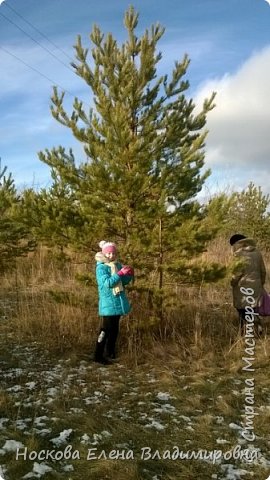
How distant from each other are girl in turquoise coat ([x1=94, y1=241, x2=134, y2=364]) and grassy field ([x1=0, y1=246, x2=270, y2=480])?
1.25ft

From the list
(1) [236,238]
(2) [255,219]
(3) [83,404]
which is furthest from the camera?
(2) [255,219]

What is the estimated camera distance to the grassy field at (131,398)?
11.0 ft

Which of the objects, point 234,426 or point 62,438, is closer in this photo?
point 62,438

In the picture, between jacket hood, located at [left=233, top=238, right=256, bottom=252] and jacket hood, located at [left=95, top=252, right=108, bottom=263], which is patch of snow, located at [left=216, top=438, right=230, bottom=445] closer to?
jacket hood, located at [left=95, top=252, right=108, bottom=263]

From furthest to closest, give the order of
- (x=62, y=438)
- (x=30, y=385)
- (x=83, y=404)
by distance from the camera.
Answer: (x=30, y=385)
(x=83, y=404)
(x=62, y=438)

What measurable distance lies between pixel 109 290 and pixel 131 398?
1.47m

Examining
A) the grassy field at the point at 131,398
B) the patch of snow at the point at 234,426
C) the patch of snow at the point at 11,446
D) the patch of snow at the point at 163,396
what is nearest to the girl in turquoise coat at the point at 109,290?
the grassy field at the point at 131,398

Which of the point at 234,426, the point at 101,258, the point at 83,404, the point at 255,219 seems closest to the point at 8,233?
the point at 101,258

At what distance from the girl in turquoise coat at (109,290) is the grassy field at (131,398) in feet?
1.25

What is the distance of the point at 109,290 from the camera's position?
552cm

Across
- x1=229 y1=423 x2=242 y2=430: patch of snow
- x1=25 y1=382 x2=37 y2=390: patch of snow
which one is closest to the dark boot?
x1=25 y1=382 x2=37 y2=390: patch of snow

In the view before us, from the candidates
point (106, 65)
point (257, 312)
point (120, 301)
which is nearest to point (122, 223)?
point (120, 301)

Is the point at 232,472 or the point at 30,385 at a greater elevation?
the point at 30,385

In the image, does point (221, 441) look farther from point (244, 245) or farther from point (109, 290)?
point (244, 245)
